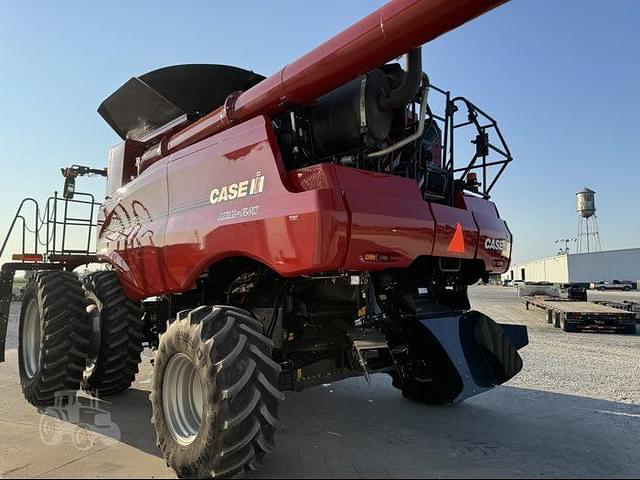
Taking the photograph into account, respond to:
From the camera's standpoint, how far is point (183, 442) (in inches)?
140

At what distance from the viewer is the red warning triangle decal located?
4.29m

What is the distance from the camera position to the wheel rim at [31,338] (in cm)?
607

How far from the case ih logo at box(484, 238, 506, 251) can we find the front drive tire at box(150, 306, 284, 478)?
2492mm

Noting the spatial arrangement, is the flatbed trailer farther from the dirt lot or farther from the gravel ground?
the dirt lot

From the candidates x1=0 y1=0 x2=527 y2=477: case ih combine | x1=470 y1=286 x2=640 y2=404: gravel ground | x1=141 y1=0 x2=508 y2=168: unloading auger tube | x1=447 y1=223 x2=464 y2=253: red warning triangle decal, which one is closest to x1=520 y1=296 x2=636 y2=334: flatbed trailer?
x1=470 y1=286 x2=640 y2=404: gravel ground

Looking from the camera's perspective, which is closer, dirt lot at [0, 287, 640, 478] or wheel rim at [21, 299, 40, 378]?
dirt lot at [0, 287, 640, 478]

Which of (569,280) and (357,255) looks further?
(569,280)

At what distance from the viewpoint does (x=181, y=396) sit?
151 inches

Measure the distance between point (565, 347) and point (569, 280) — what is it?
5034 cm

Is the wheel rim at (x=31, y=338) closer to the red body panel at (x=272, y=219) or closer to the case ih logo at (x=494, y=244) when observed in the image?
Answer: the red body panel at (x=272, y=219)

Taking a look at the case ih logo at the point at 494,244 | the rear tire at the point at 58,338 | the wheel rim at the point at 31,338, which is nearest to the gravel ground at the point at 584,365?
the case ih logo at the point at 494,244

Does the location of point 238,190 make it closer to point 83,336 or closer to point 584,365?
point 83,336

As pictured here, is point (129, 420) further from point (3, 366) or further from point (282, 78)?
point (3, 366)

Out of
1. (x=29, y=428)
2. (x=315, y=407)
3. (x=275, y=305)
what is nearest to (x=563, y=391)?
(x=315, y=407)
